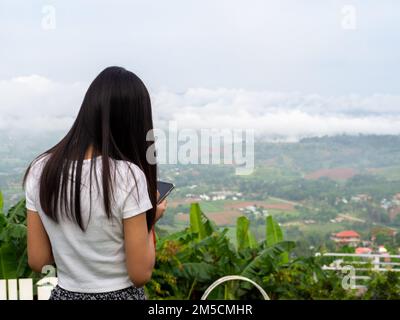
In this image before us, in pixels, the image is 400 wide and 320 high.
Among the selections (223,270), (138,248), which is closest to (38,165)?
(138,248)

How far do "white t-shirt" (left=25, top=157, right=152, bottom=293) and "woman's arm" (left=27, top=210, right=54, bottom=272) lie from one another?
3 centimetres

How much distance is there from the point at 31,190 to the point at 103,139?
24 centimetres

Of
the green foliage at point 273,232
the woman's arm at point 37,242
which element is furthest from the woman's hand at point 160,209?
the green foliage at point 273,232

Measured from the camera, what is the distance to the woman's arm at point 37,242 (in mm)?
1574

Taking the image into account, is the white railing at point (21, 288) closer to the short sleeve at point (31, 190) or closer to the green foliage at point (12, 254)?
the green foliage at point (12, 254)

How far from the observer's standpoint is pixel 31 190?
1540mm

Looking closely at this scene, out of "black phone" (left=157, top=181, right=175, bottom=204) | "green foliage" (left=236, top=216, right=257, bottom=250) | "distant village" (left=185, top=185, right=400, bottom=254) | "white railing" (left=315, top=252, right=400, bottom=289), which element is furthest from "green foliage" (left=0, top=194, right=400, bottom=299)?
"black phone" (left=157, top=181, right=175, bottom=204)

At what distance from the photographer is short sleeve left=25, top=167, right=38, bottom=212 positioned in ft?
5.03

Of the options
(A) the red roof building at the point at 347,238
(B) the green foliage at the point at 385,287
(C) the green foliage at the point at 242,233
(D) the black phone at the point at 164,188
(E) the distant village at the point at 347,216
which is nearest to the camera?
(D) the black phone at the point at 164,188

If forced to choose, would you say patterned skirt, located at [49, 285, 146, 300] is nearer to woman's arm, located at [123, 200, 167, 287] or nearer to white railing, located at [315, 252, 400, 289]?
woman's arm, located at [123, 200, 167, 287]
